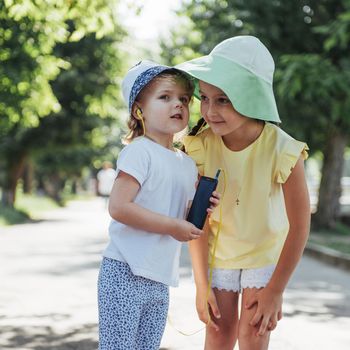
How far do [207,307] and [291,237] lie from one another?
47 cm

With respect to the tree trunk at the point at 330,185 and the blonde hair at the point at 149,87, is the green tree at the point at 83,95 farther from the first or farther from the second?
the blonde hair at the point at 149,87

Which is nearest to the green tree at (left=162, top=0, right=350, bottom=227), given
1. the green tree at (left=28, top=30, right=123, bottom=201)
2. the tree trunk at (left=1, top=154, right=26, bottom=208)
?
the green tree at (left=28, top=30, right=123, bottom=201)

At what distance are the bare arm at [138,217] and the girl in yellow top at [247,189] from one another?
33 cm

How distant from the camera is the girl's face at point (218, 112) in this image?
3057 mm

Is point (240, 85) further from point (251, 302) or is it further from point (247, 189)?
point (251, 302)

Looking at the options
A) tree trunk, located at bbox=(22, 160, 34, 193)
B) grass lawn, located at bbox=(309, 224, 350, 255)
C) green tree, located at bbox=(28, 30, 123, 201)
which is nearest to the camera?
grass lawn, located at bbox=(309, 224, 350, 255)

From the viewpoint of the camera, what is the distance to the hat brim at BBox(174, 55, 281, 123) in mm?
2957

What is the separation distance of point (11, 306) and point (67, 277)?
2.57m

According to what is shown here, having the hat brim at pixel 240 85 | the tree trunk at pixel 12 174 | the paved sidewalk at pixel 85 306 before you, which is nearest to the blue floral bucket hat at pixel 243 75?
the hat brim at pixel 240 85

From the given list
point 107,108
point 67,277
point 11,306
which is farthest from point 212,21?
point 11,306

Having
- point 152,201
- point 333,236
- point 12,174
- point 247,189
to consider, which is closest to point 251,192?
point 247,189

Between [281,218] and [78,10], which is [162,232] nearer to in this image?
[281,218]

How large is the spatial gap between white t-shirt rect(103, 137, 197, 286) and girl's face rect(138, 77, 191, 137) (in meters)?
0.08

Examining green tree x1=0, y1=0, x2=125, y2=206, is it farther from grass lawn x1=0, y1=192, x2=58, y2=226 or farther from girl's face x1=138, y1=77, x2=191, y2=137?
grass lawn x1=0, y1=192, x2=58, y2=226
